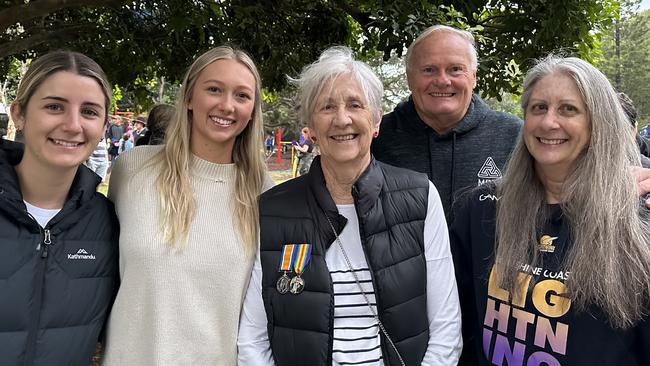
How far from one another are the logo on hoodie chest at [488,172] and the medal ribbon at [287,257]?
1249 mm

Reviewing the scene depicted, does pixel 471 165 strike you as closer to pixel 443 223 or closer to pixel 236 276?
pixel 443 223

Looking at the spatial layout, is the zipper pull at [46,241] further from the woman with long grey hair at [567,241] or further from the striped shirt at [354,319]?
the woman with long grey hair at [567,241]

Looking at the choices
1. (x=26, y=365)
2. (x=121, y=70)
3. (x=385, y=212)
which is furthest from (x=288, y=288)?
(x=121, y=70)

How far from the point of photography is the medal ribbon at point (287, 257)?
2.10 m

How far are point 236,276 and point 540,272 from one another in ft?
3.96

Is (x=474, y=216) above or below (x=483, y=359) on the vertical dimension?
above

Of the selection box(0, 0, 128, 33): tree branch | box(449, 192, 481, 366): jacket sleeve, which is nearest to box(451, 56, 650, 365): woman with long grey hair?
box(449, 192, 481, 366): jacket sleeve

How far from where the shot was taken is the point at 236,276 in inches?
87.4

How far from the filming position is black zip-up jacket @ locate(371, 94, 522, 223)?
114 inches

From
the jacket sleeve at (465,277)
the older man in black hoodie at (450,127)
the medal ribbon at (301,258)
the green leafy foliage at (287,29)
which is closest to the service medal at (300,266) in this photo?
the medal ribbon at (301,258)

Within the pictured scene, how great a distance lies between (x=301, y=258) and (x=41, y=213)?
1.08 metres

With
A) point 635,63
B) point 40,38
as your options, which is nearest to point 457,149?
point 40,38

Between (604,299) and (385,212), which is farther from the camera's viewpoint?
(385,212)

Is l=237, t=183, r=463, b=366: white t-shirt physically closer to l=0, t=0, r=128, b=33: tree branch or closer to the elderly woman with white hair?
the elderly woman with white hair
